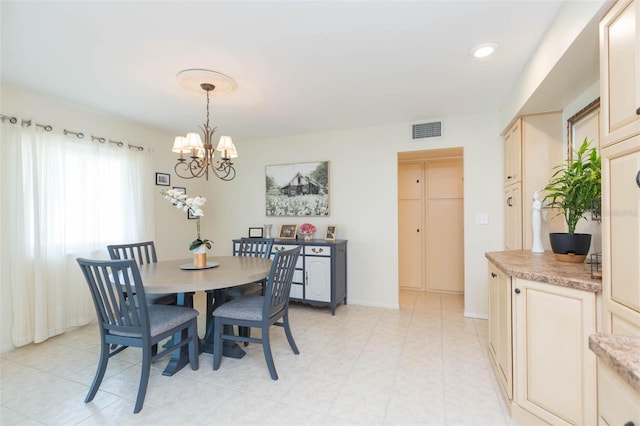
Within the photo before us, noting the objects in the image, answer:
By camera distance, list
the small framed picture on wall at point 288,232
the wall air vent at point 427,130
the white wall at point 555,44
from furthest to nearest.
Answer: the small framed picture on wall at point 288,232 → the wall air vent at point 427,130 → the white wall at point 555,44

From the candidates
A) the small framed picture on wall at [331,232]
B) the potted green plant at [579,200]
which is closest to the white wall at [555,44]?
the potted green plant at [579,200]

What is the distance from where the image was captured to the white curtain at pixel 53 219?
2.55 meters

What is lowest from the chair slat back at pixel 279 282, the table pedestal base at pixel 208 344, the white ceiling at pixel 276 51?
the table pedestal base at pixel 208 344

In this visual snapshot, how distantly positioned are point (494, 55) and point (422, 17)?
30.3 inches

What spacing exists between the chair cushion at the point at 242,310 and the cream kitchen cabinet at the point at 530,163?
2386mm

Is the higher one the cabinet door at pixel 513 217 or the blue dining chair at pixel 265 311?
the cabinet door at pixel 513 217

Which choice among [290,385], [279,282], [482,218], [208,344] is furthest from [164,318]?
[482,218]

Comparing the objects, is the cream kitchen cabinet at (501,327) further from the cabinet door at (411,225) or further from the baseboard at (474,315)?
the cabinet door at (411,225)

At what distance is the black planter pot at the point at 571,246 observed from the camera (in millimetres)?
1769

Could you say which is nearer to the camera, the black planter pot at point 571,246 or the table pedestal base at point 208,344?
the black planter pot at point 571,246

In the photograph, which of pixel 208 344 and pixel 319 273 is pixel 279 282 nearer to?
pixel 208 344

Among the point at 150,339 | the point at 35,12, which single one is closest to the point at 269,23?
the point at 35,12

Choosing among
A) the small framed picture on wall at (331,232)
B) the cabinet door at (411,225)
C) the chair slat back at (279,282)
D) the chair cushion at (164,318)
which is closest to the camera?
the chair cushion at (164,318)

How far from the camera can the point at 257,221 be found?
4.46m
